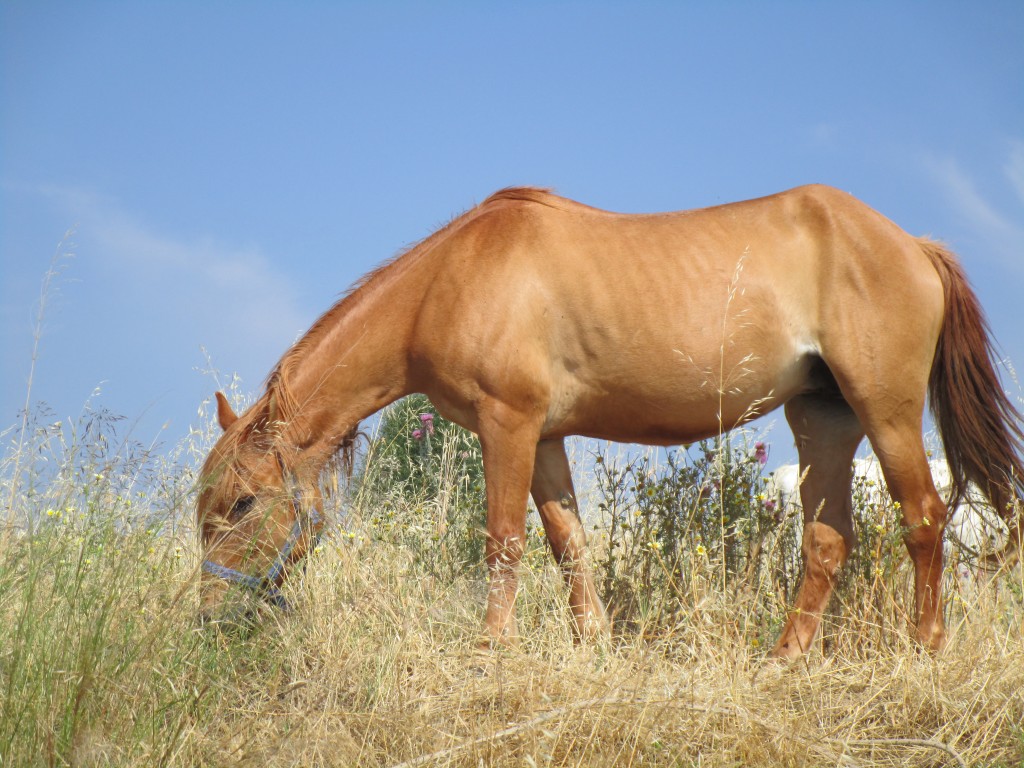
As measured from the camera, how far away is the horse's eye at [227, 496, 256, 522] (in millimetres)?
4523

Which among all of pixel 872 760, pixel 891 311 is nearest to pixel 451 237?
pixel 891 311

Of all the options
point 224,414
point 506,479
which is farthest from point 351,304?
point 506,479

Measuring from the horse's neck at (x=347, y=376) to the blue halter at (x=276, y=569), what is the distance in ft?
1.05

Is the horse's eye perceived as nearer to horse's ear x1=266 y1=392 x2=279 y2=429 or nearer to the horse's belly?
horse's ear x1=266 y1=392 x2=279 y2=429

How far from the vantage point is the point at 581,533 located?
4.76m

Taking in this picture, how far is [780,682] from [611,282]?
6.34ft

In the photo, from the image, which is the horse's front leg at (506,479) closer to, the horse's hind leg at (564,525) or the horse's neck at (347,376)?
the horse's hind leg at (564,525)

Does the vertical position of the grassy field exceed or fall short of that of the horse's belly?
it falls short

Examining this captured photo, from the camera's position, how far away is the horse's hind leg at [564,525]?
4.61m

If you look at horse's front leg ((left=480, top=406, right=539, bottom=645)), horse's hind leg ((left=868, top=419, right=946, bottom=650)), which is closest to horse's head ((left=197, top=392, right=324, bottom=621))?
horse's front leg ((left=480, top=406, right=539, bottom=645))

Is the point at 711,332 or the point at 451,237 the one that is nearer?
the point at 711,332

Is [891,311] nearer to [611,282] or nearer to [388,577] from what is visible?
[611,282]

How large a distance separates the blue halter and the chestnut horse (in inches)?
0.8

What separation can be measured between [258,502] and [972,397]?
352cm
